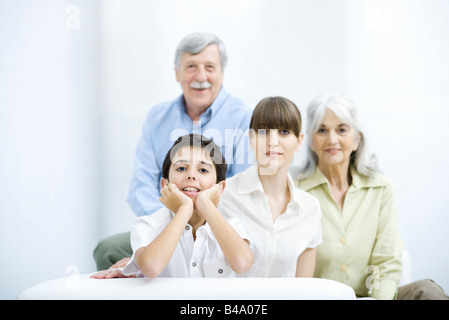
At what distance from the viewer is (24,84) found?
1330mm

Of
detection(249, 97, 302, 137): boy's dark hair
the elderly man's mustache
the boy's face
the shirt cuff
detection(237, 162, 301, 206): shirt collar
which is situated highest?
the elderly man's mustache

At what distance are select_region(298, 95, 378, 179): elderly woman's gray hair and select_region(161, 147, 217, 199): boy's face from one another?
390mm

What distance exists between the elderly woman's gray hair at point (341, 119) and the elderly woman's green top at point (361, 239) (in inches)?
1.4

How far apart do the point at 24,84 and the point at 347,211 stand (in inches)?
38.8

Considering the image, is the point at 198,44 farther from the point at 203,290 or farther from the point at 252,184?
the point at 203,290

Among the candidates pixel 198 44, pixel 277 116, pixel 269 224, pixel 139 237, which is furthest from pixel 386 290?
pixel 198 44

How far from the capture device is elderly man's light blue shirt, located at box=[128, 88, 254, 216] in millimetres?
1192

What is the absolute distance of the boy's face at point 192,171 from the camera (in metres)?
0.98

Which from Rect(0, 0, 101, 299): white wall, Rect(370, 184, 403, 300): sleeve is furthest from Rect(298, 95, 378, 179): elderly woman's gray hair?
Rect(0, 0, 101, 299): white wall

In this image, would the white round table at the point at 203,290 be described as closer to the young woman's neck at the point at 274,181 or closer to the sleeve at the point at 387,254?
the young woman's neck at the point at 274,181

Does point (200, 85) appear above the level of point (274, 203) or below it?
above

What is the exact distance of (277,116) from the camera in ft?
3.54

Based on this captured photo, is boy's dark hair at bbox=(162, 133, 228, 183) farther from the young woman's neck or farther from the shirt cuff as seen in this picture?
the shirt cuff

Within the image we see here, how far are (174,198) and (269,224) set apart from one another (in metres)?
→ 0.26
